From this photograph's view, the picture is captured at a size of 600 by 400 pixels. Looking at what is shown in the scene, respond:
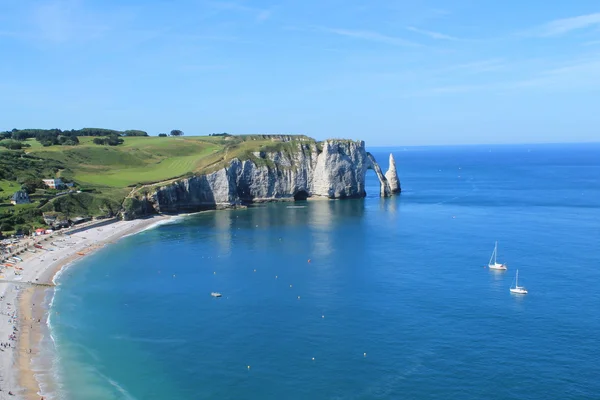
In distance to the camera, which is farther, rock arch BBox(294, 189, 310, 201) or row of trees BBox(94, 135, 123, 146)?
row of trees BBox(94, 135, 123, 146)

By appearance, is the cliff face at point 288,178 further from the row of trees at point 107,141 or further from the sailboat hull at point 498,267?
the sailboat hull at point 498,267

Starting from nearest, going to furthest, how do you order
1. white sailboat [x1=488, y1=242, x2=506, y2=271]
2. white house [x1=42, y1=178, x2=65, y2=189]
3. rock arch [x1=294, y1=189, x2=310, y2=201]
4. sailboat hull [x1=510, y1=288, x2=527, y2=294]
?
sailboat hull [x1=510, y1=288, x2=527, y2=294] → white sailboat [x1=488, y1=242, x2=506, y2=271] → white house [x1=42, y1=178, x2=65, y2=189] → rock arch [x1=294, y1=189, x2=310, y2=201]

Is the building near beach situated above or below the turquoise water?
above

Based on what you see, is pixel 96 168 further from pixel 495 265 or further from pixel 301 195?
pixel 495 265

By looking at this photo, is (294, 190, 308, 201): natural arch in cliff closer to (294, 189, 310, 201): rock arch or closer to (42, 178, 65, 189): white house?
(294, 189, 310, 201): rock arch

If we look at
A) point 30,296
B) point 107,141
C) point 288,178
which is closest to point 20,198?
point 30,296

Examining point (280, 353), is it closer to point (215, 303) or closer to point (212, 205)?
point (215, 303)

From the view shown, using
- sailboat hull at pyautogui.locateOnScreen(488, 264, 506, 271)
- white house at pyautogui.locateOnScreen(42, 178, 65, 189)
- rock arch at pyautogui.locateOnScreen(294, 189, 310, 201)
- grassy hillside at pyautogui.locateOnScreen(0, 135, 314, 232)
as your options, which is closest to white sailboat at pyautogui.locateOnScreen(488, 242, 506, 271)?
sailboat hull at pyautogui.locateOnScreen(488, 264, 506, 271)
